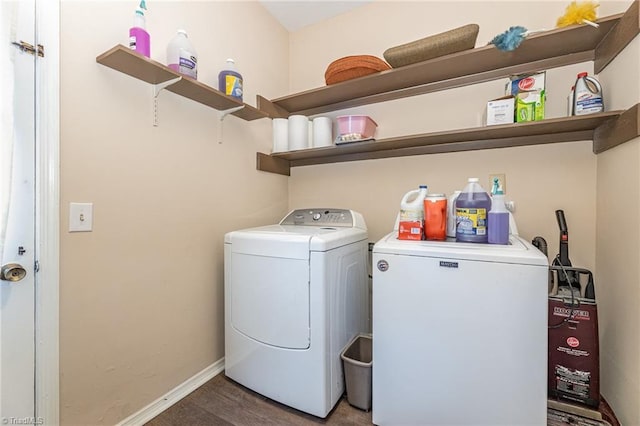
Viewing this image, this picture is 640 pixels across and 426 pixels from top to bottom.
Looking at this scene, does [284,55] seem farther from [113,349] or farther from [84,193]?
[113,349]

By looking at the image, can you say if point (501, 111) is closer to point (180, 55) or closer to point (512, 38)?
point (512, 38)

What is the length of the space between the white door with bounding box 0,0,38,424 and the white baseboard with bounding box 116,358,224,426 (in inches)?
17.0

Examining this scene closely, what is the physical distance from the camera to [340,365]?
1.54 meters

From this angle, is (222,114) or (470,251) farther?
(222,114)

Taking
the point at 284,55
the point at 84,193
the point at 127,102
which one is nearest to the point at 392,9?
the point at 284,55

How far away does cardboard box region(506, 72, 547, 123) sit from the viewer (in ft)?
4.90

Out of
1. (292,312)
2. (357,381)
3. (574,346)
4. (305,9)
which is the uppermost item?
(305,9)

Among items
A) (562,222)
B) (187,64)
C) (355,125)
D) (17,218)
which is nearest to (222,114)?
(187,64)

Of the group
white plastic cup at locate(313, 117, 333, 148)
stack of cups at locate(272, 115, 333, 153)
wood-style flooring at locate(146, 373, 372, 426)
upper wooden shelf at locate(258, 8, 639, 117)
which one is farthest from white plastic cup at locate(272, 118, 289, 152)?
wood-style flooring at locate(146, 373, 372, 426)

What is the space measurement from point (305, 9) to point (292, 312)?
7.64 feet

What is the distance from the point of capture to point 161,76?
4.53 feet

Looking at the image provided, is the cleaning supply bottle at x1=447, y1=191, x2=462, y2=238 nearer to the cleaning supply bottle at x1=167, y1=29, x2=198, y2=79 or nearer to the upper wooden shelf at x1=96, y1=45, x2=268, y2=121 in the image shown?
the upper wooden shelf at x1=96, y1=45, x2=268, y2=121

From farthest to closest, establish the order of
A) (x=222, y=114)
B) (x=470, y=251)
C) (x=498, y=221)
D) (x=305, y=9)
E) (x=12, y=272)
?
1. (x=305, y=9)
2. (x=222, y=114)
3. (x=498, y=221)
4. (x=470, y=251)
5. (x=12, y=272)

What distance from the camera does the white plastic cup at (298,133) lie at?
7.26 feet
